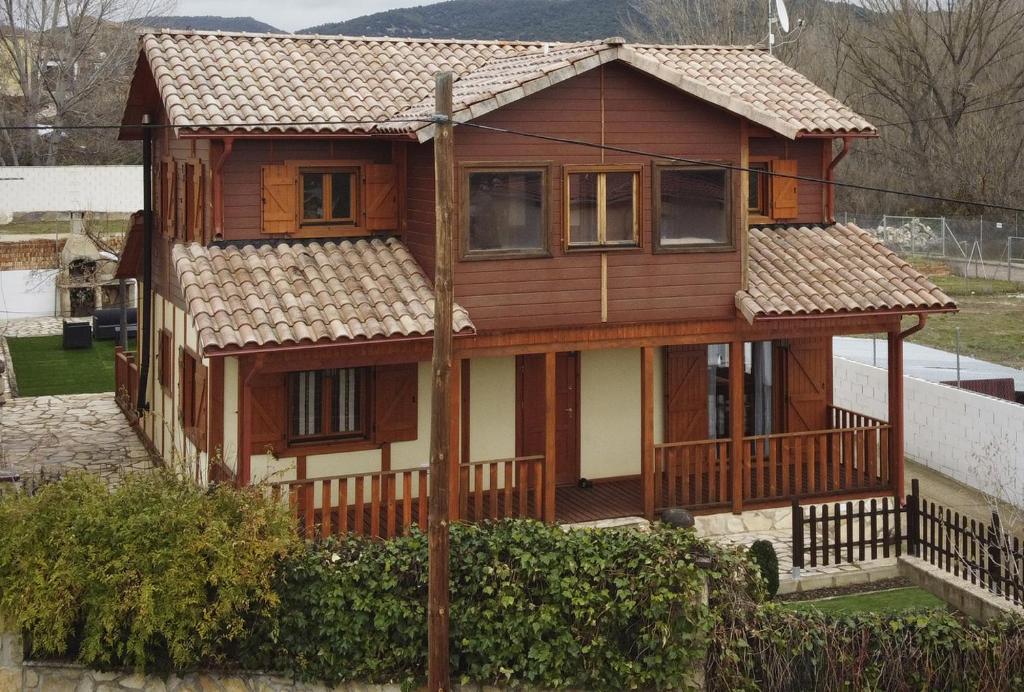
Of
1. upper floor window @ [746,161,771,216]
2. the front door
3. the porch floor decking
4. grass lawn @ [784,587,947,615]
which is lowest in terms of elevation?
grass lawn @ [784,587,947,615]

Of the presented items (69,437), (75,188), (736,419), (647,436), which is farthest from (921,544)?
(75,188)

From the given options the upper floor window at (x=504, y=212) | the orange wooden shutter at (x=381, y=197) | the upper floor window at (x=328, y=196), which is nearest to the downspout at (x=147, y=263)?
the upper floor window at (x=328, y=196)

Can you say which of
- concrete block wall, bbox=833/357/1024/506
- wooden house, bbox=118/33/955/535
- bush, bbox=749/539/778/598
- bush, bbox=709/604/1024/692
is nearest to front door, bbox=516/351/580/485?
wooden house, bbox=118/33/955/535

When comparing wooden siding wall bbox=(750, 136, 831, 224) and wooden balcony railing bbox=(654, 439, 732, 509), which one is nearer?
wooden balcony railing bbox=(654, 439, 732, 509)

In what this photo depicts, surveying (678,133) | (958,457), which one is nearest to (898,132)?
(958,457)

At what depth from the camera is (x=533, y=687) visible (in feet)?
35.0

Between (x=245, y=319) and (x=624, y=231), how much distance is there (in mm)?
4932

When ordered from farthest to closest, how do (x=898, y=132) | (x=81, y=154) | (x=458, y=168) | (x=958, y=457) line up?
(x=81, y=154)
(x=898, y=132)
(x=958, y=457)
(x=458, y=168)

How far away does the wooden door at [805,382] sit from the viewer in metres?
17.7

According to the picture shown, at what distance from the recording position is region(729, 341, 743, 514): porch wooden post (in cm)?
1590

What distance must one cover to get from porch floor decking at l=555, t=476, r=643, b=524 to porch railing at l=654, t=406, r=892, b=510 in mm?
414

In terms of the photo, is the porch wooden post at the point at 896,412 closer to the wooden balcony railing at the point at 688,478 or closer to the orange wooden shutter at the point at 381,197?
the wooden balcony railing at the point at 688,478

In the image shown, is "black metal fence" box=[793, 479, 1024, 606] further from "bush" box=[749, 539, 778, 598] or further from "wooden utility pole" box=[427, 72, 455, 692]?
"wooden utility pole" box=[427, 72, 455, 692]

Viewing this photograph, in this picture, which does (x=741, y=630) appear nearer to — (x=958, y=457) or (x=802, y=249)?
(x=802, y=249)
